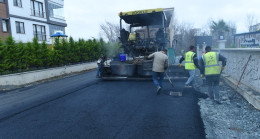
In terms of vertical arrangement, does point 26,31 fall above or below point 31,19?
below

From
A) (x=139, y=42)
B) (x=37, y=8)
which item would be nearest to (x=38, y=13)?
(x=37, y=8)

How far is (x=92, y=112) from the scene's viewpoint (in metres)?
5.12

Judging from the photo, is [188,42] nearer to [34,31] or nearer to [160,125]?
[34,31]

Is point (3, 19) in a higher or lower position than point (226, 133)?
higher

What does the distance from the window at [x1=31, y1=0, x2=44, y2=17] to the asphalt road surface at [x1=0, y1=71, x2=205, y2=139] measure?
1982 centimetres

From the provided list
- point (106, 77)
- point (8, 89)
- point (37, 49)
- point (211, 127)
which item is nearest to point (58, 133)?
point (211, 127)

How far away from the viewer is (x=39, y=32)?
962 inches

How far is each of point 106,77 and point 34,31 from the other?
17.6 metres

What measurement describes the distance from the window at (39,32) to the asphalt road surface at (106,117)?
18989mm

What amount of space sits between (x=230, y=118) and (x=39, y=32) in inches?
969

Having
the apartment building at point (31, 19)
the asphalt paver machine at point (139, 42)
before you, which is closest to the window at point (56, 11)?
the apartment building at point (31, 19)

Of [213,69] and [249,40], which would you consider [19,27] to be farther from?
[249,40]

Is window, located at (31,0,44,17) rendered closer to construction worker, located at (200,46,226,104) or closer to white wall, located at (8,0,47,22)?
white wall, located at (8,0,47,22)

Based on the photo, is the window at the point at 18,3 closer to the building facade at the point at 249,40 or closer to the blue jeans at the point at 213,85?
the blue jeans at the point at 213,85
